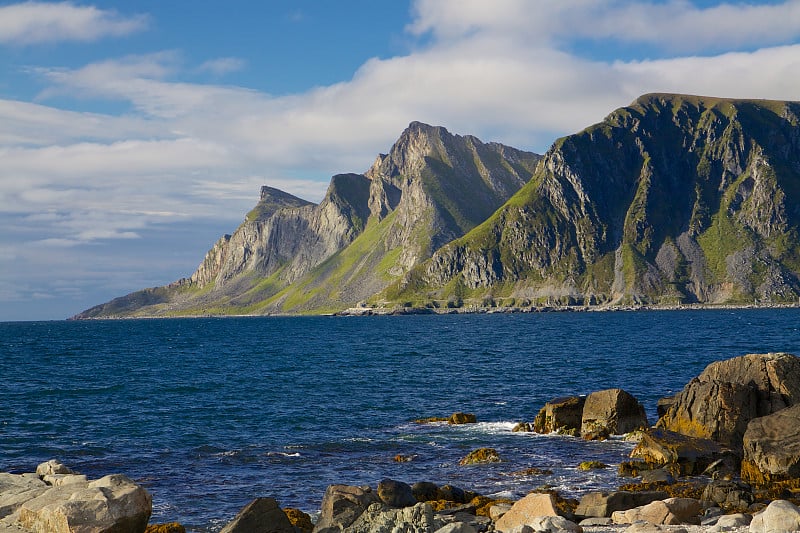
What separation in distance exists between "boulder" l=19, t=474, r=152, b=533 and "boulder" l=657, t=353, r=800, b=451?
3078cm

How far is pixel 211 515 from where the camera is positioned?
30531mm

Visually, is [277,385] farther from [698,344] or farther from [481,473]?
[698,344]

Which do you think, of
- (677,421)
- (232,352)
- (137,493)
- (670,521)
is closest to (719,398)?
(677,421)

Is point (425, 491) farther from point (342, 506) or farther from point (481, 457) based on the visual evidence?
point (481, 457)

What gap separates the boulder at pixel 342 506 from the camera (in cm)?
2467

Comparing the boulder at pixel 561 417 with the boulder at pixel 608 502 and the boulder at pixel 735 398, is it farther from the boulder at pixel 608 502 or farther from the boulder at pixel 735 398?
the boulder at pixel 608 502

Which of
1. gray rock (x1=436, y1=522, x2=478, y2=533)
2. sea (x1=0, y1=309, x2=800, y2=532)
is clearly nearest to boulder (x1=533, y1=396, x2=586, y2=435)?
sea (x1=0, y1=309, x2=800, y2=532)

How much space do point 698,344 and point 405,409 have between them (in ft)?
280

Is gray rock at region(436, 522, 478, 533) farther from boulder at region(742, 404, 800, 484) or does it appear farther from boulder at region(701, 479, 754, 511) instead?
boulder at region(742, 404, 800, 484)

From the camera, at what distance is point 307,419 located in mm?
57375

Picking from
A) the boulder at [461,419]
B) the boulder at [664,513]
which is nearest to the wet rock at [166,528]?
the boulder at [664,513]

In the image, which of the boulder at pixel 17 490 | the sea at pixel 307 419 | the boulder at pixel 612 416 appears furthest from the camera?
the boulder at pixel 612 416

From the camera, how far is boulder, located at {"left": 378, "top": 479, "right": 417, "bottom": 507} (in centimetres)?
2922

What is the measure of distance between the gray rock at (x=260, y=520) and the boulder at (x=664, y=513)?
39.3 feet
